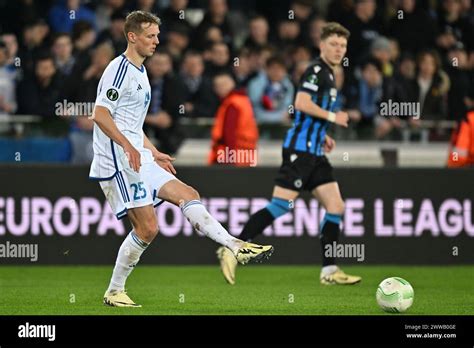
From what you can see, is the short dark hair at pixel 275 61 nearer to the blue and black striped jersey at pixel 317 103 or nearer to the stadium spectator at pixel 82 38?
the stadium spectator at pixel 82 38

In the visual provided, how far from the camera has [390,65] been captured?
17891mm

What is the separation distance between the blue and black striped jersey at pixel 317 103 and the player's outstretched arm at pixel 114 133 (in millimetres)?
3102

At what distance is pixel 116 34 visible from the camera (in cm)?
1812

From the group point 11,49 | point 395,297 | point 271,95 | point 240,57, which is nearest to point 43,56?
point 11,49

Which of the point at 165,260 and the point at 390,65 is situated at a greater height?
the point at 390,65

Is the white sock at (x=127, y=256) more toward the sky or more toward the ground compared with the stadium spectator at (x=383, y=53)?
more toward the ground

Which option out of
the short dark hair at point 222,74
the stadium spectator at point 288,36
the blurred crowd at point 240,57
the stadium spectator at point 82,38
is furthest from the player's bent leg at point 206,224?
the stadium spectator at point 288,36

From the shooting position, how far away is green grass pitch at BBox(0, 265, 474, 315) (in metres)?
10.8

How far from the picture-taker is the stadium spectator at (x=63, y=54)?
1725 centimetres

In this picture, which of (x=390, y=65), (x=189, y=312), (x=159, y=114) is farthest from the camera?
(x=390, y=65)

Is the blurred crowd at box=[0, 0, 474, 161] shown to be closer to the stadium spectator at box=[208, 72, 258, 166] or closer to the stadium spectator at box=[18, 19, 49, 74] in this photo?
the stadium spectator at box=[18, 19, 49, 74]

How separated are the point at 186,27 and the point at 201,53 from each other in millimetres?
442
